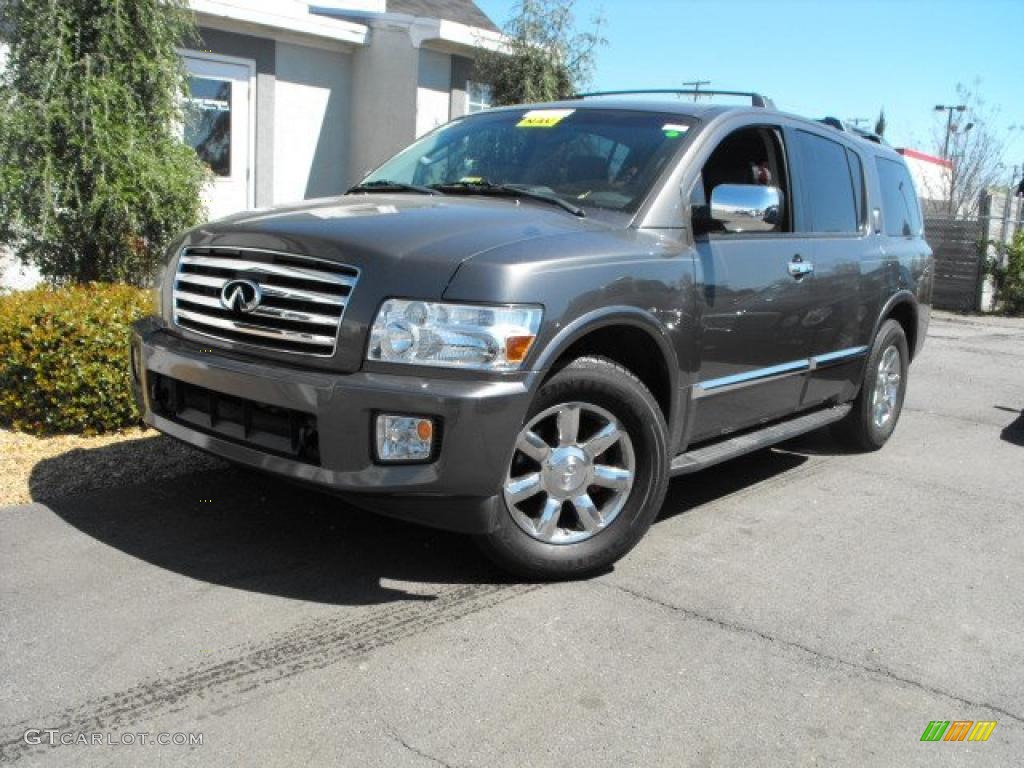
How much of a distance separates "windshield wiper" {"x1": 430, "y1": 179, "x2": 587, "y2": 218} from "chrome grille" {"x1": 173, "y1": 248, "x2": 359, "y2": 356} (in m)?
1.16

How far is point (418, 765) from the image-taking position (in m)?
2.76

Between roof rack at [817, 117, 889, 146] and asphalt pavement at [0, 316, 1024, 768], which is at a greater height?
roof rack at [817, 117, 889, 146]

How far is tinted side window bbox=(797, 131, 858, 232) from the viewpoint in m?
5.57

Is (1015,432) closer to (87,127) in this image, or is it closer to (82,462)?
(82,462)

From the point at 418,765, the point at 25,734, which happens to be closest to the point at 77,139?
the point at 25,734

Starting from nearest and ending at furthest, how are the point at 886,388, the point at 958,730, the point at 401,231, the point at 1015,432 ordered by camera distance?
the point at 958,730, the point at 401,231, the point at 886,388, the point at 1015,432

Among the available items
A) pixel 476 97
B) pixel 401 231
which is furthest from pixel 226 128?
pixel 401 231

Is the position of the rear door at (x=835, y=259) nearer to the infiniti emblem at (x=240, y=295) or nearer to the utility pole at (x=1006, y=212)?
the infiniti emblem at (x=240, y=295)

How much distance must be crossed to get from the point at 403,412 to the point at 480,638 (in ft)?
2.73

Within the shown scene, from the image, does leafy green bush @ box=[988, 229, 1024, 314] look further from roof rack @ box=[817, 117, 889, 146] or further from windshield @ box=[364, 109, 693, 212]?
windshield @ box=[364, 109, 693, 212]

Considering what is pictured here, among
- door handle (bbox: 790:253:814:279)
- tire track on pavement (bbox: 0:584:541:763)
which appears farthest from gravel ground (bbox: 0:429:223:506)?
door handle (bbox: 790:253:814:279)

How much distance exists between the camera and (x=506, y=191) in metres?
4.56

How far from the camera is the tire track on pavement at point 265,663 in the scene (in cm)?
288

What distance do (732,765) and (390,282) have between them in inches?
73.9
